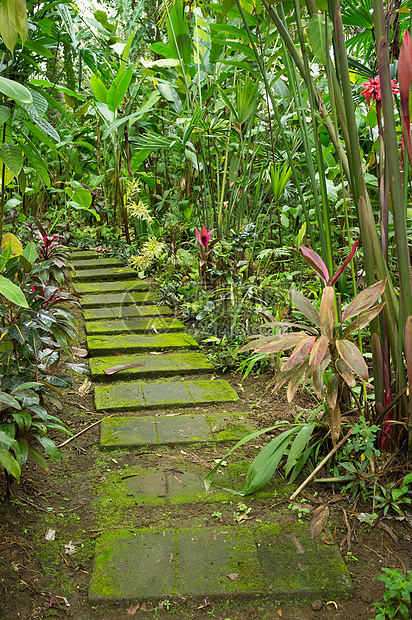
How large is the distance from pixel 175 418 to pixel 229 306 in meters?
1.15

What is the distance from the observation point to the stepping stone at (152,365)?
269cm

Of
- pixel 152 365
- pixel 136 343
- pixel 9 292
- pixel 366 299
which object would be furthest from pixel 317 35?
pixel 136 343

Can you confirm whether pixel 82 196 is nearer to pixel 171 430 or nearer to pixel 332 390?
pixel 171 430

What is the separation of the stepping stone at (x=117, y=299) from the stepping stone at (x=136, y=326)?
367 mm

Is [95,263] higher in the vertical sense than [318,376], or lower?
lower

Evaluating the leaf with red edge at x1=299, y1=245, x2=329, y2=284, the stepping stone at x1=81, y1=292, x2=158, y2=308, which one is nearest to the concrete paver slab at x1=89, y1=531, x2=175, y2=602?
the leaf with red edge at x1=299, y1=245, x2=329, y2=284

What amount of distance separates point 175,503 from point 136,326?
1899 millimetres

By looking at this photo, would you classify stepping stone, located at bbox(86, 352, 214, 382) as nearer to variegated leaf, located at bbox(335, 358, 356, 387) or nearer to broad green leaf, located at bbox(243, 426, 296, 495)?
broad green leaf, located at bbox(243, 426, 296, 495)

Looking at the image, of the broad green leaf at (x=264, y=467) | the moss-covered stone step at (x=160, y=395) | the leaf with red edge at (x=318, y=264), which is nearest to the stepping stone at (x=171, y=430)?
the moss-covered stone step at (x=160, y=395)

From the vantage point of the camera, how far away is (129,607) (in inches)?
48.4

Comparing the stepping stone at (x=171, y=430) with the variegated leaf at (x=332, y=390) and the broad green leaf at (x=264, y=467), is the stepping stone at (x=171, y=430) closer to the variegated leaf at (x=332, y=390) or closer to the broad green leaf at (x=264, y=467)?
the broad green leaf at (x=264, y=467)

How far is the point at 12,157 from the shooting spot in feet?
5.54

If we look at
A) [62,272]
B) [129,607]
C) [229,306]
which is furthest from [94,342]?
[129,607]

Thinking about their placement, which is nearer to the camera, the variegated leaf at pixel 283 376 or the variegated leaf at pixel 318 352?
the variegated leaf at pixel 318 352
